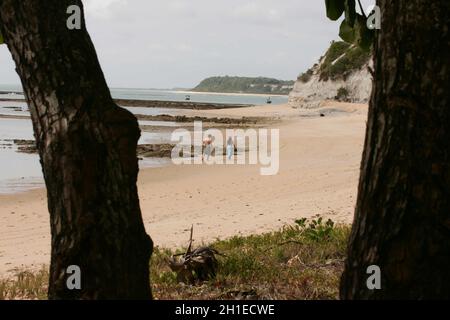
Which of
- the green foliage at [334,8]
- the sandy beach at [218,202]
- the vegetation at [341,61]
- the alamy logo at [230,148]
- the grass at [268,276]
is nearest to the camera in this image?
the grass at [268,276]

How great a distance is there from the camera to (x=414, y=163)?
9.99 feet

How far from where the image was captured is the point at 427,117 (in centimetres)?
304

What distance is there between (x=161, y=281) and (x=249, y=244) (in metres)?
2.64

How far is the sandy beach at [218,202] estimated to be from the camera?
11.2 m

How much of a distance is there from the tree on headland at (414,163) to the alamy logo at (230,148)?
17.3 meters

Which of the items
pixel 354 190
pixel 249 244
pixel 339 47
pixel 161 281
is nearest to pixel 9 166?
pixel 354 190

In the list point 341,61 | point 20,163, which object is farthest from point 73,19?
point 341,61

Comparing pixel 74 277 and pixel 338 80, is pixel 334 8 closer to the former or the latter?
pixel 74 277

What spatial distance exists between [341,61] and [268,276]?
57.4 metres

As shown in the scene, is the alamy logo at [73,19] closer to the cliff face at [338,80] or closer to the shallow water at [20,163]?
the shallow water at [20,163]

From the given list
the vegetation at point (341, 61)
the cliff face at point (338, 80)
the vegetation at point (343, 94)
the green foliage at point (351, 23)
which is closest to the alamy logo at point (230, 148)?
the green foliage at point (351, 23)

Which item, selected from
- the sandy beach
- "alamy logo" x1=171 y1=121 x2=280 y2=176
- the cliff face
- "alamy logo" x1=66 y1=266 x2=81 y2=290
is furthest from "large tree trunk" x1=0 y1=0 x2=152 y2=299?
the cliff face

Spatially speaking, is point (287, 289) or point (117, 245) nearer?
point (117, 245)
